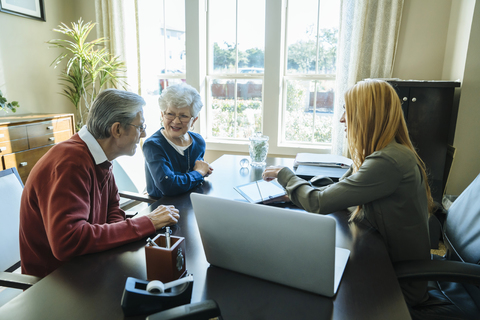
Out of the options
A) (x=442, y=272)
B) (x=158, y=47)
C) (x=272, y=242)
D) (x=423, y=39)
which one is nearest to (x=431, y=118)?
(x=423, y=39)

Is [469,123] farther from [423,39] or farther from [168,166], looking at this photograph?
[168,166]

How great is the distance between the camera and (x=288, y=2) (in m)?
3.43

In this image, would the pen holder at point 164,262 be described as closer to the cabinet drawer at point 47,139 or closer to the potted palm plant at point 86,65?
the cabinet drawer at point 47,139

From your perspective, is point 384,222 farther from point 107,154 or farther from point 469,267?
point 107,154

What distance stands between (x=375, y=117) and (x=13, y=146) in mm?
3152

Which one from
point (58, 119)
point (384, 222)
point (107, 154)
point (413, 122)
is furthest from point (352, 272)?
point (58, 119)

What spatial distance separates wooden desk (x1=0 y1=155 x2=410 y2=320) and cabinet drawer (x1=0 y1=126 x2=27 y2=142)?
2.56 metres

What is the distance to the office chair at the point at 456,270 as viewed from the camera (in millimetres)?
971

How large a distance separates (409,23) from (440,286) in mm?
2604

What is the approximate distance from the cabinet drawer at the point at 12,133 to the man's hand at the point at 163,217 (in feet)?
8.18

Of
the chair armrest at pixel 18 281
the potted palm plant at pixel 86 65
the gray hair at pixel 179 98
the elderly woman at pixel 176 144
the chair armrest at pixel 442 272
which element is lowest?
the chair armrest at pixel 18 281

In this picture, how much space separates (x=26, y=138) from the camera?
10.1 feet

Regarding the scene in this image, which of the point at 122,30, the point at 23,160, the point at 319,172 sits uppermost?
the point at 122,30

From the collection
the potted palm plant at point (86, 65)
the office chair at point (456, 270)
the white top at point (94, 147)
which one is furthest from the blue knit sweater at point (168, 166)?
the potted palm plant at point (86, 65)
